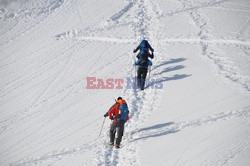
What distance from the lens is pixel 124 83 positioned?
1384 centimetres

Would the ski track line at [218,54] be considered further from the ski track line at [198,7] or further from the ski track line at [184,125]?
the ski track line at [184,125]

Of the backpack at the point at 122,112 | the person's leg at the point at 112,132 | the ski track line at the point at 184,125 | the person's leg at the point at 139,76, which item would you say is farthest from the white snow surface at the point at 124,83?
the backpack at the point at 122,112

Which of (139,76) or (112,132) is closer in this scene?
(112,132)

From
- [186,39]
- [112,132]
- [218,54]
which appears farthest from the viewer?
[186,39]

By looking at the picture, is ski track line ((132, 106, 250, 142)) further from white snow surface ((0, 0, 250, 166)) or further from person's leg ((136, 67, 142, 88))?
person's leg ((136, 67, 142, 88))

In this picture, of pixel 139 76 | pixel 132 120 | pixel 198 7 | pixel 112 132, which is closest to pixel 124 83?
pixel 139 76

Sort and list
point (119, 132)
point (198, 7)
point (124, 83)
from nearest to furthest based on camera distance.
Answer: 1. point (119, 132)
2. point (124, 83)
3. point (198, 7)

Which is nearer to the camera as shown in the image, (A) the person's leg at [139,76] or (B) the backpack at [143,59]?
(B) the backpack at [143,59]

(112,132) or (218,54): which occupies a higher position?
(218,54)

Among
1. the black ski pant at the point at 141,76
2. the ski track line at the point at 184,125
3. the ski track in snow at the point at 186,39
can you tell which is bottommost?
the ski track line at the point at 184,125

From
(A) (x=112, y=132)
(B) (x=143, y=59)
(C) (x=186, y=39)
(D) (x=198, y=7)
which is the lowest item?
(A) (x=112, y=132)

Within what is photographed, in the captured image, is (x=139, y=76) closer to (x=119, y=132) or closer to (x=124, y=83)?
(x=124, y=83)

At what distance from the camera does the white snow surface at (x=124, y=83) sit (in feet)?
33.6

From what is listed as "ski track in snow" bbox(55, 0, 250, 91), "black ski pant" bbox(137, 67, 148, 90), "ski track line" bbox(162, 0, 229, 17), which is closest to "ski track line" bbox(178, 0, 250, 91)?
"ski track in snow" bbox(55, 0, 250, 91)
